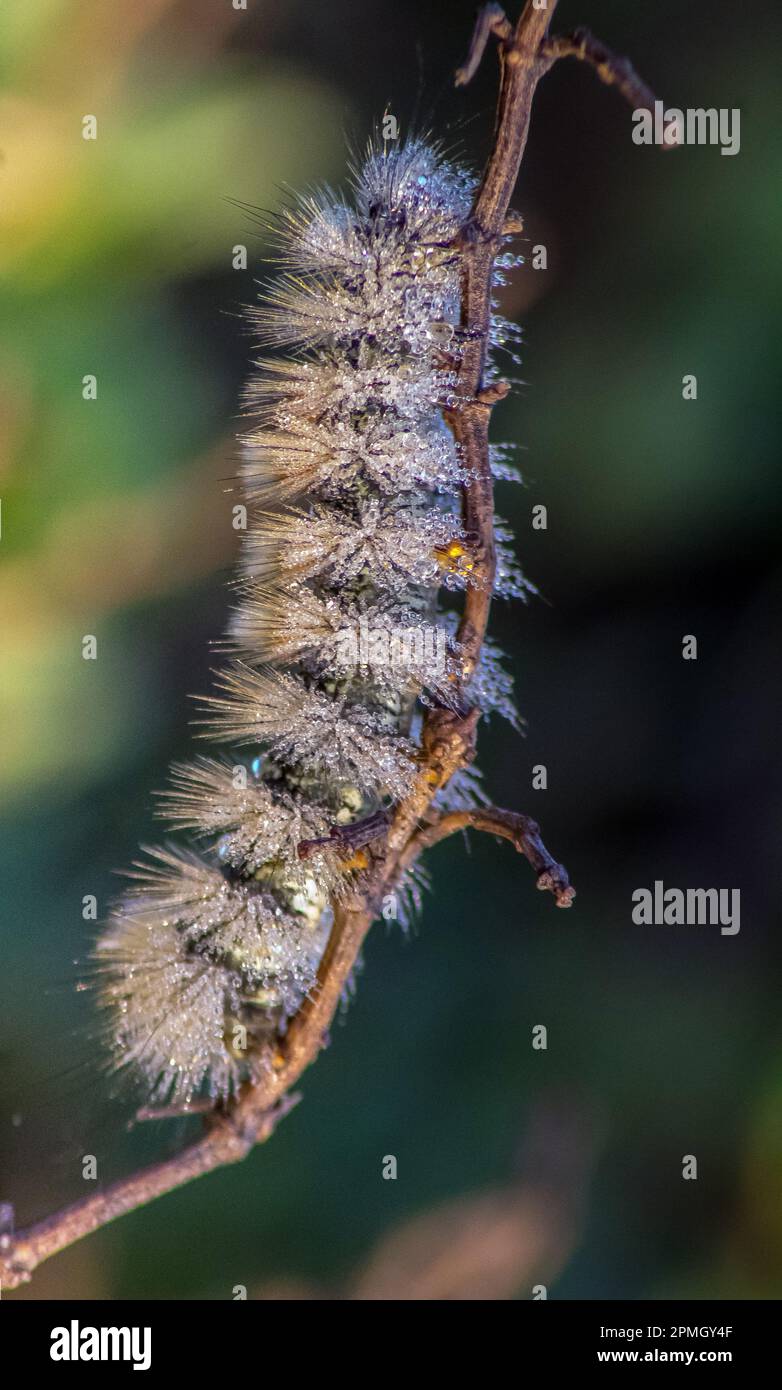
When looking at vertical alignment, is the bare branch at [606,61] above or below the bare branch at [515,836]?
above

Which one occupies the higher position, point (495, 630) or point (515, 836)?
point (495, 630)

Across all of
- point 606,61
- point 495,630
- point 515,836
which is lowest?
point 515,836

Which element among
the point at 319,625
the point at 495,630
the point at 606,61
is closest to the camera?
the point at 606,61

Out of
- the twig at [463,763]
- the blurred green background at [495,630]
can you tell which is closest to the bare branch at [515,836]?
the twig at [463,763]

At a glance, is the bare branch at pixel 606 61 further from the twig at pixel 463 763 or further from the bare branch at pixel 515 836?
the bare branch at pixel 515 836

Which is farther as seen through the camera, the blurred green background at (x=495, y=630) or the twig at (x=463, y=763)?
the blurred green background at (x=495, y=630)

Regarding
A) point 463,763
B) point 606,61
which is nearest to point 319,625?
point 463,763

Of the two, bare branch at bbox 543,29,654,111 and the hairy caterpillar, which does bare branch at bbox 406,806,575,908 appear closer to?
the hairy caterpillar

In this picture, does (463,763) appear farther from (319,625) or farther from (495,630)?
(495,630)
